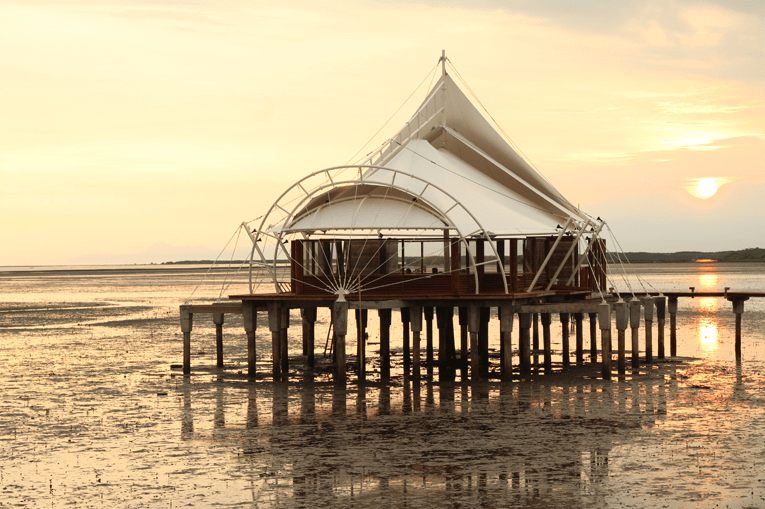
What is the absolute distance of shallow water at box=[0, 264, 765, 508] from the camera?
16516mm

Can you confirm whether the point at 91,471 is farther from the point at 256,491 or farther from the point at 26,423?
the point at 26,423

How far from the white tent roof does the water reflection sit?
220 inches

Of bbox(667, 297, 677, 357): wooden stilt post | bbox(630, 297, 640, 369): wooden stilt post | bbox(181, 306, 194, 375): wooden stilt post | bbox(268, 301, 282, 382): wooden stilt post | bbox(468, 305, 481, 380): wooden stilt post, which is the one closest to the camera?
bbox(468, 305, 481, 380): wooden stilt post

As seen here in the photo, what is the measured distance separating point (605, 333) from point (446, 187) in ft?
26.7

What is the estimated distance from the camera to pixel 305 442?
20891mm

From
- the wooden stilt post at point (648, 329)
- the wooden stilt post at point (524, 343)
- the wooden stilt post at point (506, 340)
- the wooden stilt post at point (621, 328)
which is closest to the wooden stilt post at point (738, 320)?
the wooden stilt post at point (648, 329)

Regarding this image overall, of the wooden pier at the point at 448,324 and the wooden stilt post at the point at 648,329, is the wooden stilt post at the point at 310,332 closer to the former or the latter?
the wooden pier at the point at 448,324

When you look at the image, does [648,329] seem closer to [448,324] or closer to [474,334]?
[448,324]

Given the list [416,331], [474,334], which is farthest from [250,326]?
[474,334]

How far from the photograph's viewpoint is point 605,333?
30594 mm

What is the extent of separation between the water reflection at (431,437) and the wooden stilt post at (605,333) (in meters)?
0.76

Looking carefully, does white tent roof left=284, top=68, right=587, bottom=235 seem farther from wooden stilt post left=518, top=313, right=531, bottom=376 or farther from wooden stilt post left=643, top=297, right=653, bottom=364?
wooden stilt post left=643, top=297, right=653, bottom=364

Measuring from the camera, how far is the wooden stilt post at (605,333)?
30.3 metres

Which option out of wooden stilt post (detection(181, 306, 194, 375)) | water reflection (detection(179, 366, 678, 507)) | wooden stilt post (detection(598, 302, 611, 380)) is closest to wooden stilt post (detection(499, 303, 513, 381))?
water reflection (detection(179, 366, 678, 507))
